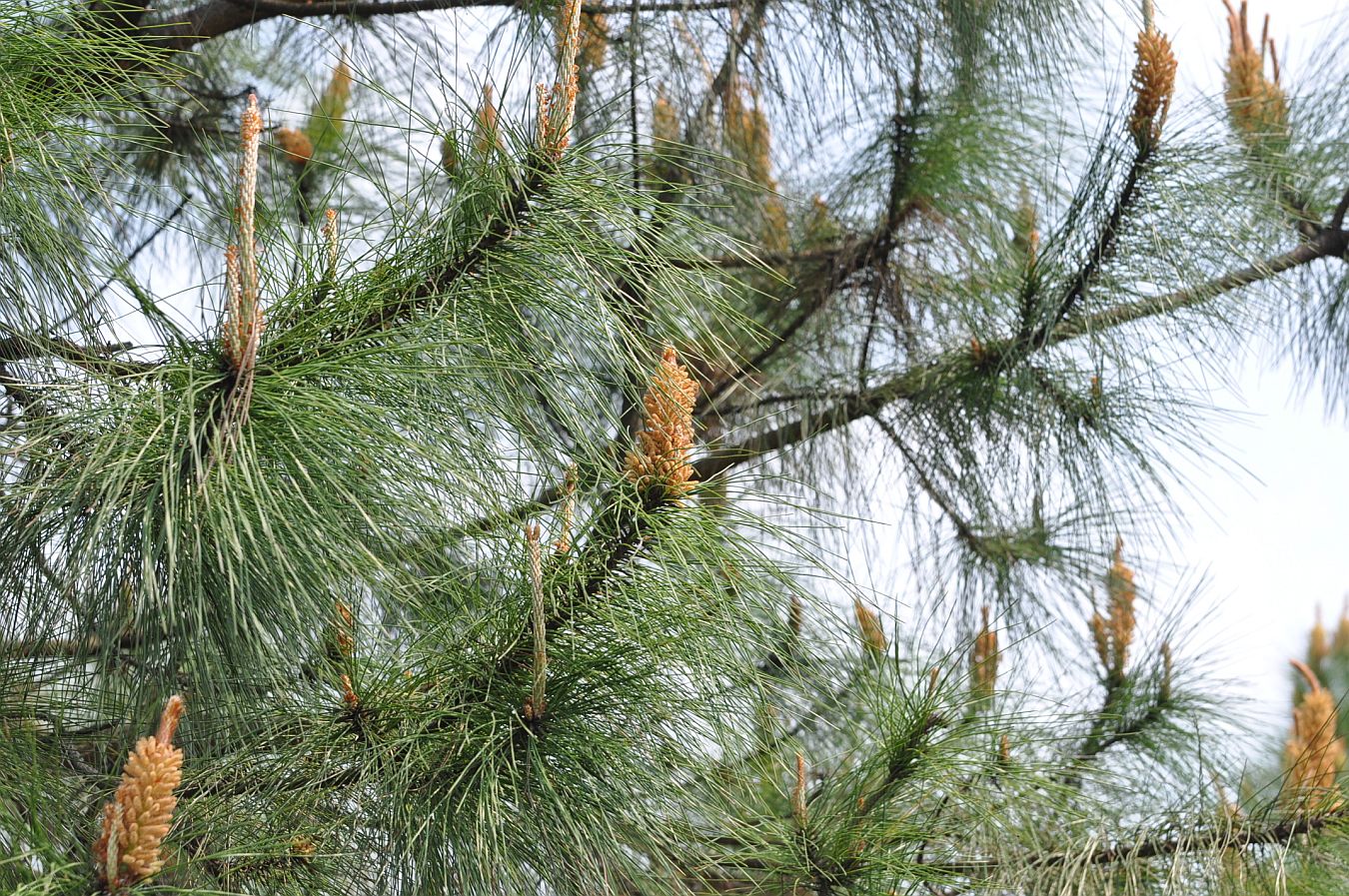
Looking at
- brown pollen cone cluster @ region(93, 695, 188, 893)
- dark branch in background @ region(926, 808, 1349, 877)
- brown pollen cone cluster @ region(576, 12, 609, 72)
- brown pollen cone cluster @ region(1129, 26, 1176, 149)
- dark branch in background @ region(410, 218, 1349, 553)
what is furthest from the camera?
brown pollen cone cluster @ region(576, 12, 609, 72)

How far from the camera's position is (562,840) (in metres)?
0.92

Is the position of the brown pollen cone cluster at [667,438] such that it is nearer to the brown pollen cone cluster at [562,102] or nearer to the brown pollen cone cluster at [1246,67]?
the brown pollen cone cluster at [562,102]

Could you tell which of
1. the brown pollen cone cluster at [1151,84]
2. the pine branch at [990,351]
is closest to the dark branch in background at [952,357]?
the pine branch at [990,351]

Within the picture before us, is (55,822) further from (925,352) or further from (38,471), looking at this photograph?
(925,352)

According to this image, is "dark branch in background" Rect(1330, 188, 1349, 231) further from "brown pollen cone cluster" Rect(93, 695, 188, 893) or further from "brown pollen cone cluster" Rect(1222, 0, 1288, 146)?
"brown pollen cone cluster" Rect(93, 695, 188, 893)

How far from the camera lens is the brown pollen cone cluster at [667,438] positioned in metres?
0.84

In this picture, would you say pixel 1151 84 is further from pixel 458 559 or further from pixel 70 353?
pixel 70 353

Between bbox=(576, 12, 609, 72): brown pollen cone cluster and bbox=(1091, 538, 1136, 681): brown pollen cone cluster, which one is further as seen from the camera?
bbox=(1091, 538, 1136, 681): brown pollen cone cluster

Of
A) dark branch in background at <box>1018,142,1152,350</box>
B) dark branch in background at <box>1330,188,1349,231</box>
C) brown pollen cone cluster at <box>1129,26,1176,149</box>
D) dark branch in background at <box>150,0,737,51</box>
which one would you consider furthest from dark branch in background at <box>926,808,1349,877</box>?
dark branch in background at <box>150,0,737,51</box>

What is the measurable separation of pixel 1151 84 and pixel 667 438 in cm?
94

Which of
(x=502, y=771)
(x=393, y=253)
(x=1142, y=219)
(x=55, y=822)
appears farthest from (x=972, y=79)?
(x=55, y=822)

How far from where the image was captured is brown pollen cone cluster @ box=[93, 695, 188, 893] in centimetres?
67

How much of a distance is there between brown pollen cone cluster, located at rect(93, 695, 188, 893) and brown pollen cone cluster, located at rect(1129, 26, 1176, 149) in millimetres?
1274

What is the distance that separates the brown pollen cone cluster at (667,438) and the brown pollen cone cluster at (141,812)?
0.34 meters
